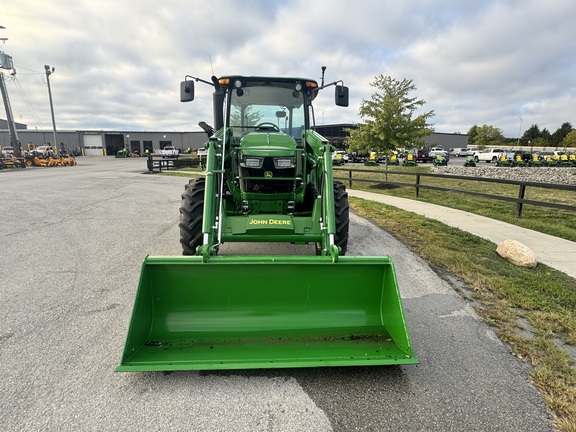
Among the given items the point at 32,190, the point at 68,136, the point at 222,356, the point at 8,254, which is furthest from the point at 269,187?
the point at 68,136

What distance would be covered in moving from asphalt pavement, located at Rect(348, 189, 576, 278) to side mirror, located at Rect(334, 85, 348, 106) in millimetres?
3881

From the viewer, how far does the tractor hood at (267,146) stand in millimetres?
4207

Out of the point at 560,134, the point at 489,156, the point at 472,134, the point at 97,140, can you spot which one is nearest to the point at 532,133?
the point at 560,134

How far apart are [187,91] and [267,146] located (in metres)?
1.70

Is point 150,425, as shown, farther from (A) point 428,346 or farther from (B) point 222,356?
(A) point 428,346

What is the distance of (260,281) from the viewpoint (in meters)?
3.10

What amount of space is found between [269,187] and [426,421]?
302cm

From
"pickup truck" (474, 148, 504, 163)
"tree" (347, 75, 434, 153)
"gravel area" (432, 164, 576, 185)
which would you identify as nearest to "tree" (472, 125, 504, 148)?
"pickup truck" (474, 148, 504, 163)

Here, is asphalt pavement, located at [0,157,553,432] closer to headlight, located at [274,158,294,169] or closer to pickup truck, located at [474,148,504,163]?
headlight, located at [274,158,294,169]

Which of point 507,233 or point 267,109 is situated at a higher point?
point 267,109

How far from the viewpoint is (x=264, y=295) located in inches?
121

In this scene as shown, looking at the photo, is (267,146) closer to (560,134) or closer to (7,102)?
(7,102)

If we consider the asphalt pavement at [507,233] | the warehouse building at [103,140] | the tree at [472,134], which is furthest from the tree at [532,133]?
the asphalt pavement at [507,233]

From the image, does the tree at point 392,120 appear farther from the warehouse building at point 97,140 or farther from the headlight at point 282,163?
the warehouse building at point 97,140
